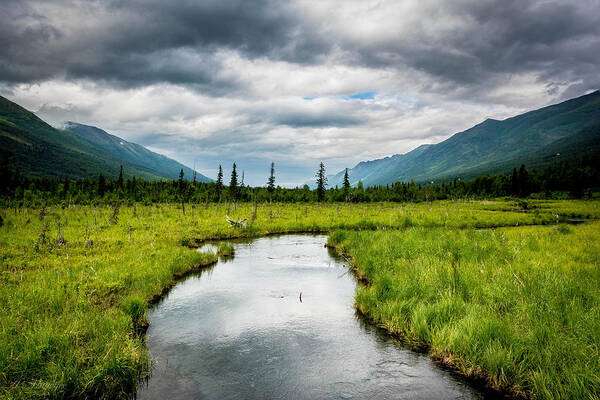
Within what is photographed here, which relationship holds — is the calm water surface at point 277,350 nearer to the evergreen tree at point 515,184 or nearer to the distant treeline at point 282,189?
the distant treeline at point 282,189

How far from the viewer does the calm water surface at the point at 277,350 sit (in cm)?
743

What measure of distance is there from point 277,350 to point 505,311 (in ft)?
24.1

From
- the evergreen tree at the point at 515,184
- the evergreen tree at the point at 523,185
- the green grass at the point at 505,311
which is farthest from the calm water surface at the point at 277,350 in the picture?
the evergreen tree at the point at 515,184

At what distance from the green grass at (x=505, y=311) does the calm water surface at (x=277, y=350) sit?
80cm

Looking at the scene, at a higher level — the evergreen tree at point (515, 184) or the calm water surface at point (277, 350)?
the evergreen tree at point (515, 184)

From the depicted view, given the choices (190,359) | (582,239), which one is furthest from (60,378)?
(582,239)

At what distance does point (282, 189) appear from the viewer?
124m

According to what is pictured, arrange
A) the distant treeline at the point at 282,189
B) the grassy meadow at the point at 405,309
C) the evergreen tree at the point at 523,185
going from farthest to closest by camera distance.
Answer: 1. the evergreen tree at the point at 523,185
2. the distant treeline at the point at 282,189
3. the grassy meadow at the point at 405,309

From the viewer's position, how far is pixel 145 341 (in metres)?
9.84

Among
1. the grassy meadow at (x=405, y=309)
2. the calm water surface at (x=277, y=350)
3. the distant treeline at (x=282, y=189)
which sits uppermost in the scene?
the distant treeline at (x=282, y=189)

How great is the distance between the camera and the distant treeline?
83.6 m

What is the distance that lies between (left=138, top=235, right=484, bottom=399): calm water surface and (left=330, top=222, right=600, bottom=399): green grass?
0.80 metres

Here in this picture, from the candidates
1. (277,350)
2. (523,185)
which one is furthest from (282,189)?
(277,350)

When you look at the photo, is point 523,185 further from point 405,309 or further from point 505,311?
point 405,309
